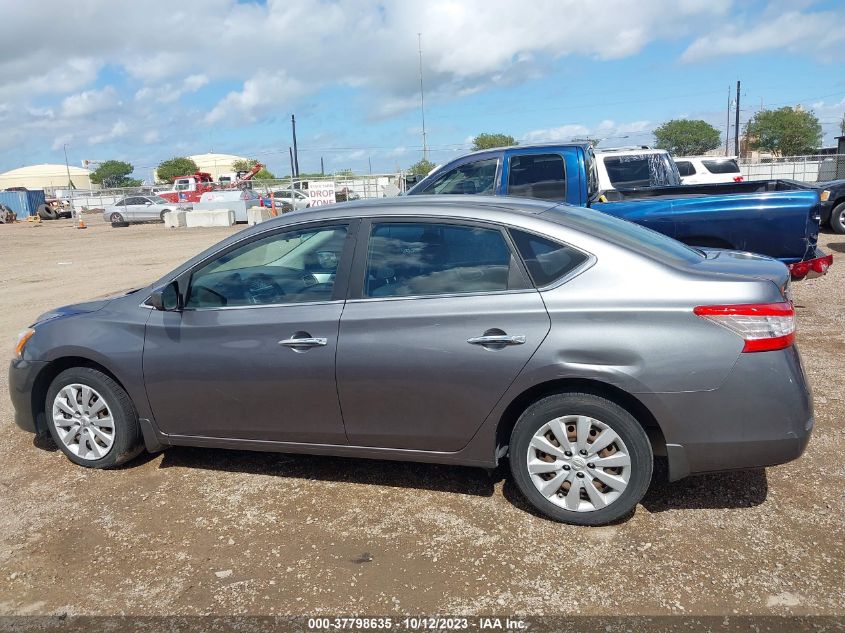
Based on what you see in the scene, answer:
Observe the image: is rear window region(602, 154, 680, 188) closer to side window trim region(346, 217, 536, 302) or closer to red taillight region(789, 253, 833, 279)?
red taillight region(789, 253, 833, 279)

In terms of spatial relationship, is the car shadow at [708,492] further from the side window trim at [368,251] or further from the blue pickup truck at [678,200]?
the blue pickup truck at [678,200]

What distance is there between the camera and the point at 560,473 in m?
3.61

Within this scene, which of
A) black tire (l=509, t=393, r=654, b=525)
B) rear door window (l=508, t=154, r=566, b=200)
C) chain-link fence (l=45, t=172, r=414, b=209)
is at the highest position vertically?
chain-link fence (l=45, t=172, r=414, b=209)

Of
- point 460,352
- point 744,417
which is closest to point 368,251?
point 460,352

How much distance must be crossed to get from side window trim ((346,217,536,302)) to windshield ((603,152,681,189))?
8.59 metres

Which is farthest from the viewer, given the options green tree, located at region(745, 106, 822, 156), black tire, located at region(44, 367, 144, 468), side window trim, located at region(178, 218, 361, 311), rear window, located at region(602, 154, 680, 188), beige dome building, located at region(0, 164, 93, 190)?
beige dome building, located at region(0, 164, 93, 190)

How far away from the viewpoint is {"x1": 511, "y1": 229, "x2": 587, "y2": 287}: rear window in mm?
3604

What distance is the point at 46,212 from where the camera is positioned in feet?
136

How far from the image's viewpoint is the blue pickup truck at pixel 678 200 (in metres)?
6.48

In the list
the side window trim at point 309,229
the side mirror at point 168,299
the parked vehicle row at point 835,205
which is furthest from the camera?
the parked vehicle row at point 835,205

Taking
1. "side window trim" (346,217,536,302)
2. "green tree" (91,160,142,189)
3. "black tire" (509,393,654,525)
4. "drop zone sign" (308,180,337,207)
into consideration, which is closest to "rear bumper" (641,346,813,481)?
"black tire" (509,393,654,525)

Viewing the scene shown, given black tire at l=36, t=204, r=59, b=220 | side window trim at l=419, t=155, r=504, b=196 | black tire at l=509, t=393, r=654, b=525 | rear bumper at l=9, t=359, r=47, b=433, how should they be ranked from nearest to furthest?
black tire at l=509, t=393, r=654, b=525 < rear bumper at l=9, t=359, r=47, b=433 < side window trim at l=419, t=155, r=504, b=196 < black tire at l=36, t=204, r=59, b=220

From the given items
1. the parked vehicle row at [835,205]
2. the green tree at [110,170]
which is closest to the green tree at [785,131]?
the parked vehicle row at [835,205]

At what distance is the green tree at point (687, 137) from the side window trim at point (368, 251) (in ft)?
251
